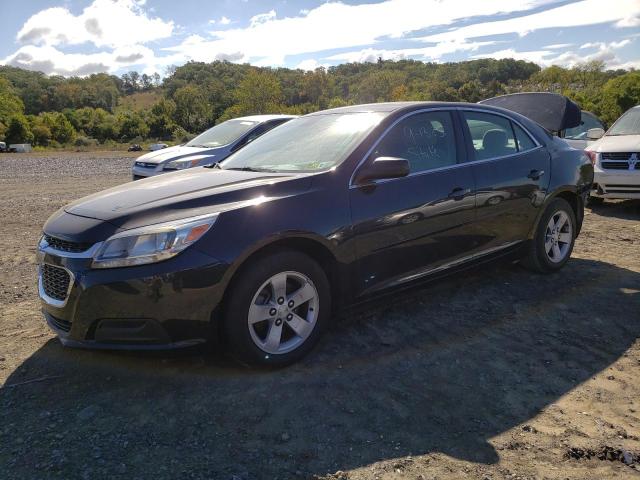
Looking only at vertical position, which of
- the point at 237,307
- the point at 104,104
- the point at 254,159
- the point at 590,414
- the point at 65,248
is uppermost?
the point at 104,104

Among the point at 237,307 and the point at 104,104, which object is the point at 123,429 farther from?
the point at 104,104

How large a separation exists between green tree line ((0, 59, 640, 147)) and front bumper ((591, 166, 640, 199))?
49.1 m

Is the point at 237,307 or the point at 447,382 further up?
the point at 237,307

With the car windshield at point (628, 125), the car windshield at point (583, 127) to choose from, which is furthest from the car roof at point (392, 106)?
the car windshield at point (583, 127)

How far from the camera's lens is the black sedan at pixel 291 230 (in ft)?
9.68

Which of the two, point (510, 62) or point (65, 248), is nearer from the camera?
point (65, 248)

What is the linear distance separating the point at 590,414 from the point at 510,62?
109751 mm

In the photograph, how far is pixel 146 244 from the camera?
116 inches

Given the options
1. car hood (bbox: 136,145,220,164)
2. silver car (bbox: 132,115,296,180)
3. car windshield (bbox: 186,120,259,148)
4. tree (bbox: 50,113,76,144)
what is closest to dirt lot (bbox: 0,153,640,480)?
silver car (bbox: 132,115,296,180)

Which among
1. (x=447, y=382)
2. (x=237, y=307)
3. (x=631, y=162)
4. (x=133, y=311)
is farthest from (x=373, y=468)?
(x=631, y=162)

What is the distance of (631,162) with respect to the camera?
8156 millimetres

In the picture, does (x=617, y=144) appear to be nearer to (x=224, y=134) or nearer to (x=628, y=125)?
(x=628, y=125)

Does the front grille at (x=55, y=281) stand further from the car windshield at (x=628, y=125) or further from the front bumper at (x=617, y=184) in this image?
the car windshield at (x=628, y=125)

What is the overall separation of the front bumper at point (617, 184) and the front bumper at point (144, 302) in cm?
740
